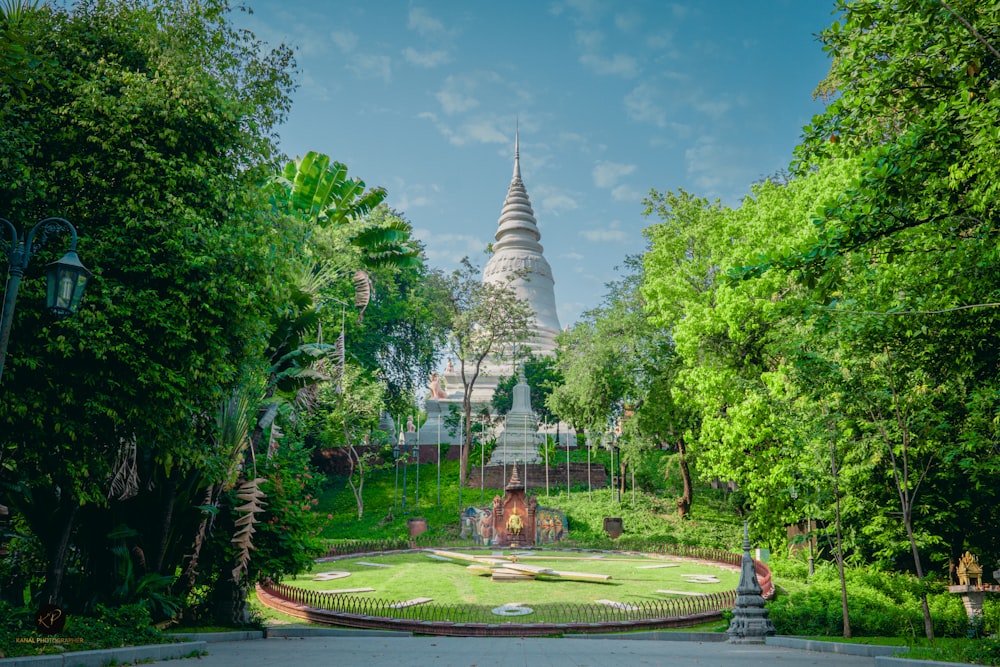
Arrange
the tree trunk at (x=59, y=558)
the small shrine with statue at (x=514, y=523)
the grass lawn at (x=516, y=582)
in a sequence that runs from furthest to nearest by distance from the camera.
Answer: the small shrine with statue at (x=514, y=523) → the grass lawn at (x=516, y=582) → the tree trunk at (x=59, y=558)

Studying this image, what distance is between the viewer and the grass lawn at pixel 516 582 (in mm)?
16875

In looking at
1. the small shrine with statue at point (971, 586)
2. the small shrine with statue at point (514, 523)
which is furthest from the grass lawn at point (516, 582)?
the small shrine with statue at point (971, 586)

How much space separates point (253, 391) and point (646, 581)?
12.8 meters

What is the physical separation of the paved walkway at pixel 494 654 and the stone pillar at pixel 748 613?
2.12 ft

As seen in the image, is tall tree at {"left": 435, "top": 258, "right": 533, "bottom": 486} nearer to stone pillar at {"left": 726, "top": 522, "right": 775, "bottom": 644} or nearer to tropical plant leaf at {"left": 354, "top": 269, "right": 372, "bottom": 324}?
tropical plant leaf at {"left": 354, "top": 269, "right": 372, "bottom": 324}

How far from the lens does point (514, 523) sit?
98.4 ft

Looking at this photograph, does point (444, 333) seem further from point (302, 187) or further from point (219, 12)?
point (219, 12)

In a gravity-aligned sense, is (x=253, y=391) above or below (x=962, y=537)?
above

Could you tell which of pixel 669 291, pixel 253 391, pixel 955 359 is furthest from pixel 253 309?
pixel 669 291

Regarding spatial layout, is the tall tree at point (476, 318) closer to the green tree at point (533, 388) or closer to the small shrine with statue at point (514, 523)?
the small shrine with statue at point (514, 523)

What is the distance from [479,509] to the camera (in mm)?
30516

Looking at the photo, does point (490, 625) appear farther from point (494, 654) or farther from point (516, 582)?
point (516, 582)

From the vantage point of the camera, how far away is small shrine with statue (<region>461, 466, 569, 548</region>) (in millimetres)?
29875

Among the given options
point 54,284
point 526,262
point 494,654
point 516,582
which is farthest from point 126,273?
point 526,262
